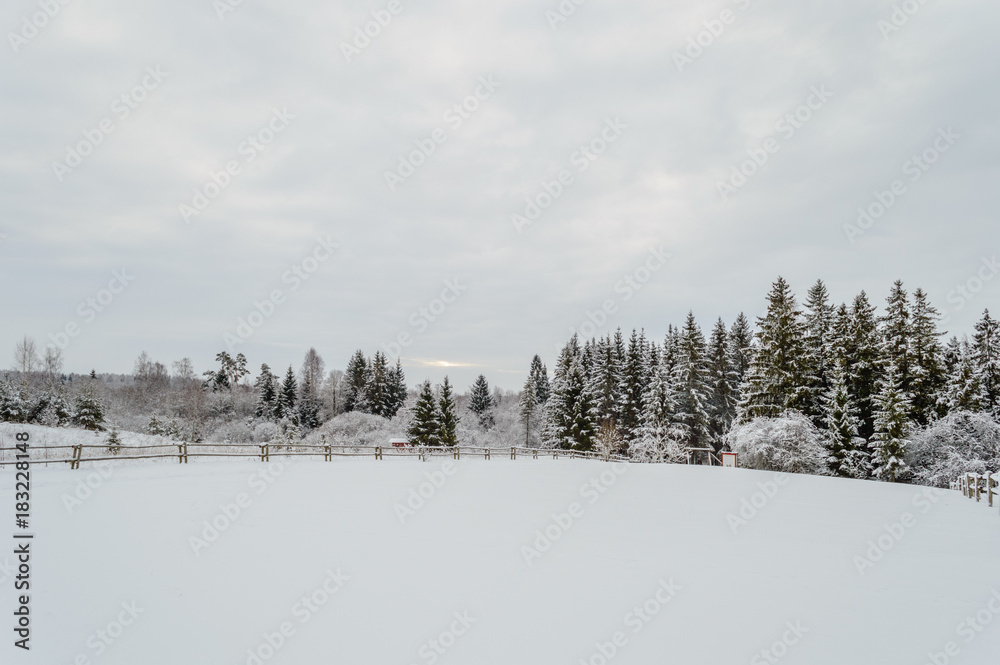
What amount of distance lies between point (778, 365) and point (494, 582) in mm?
36926

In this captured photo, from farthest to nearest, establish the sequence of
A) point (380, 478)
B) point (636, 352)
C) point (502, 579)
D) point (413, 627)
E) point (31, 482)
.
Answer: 1. point (636, 352)
2. point (380, 478)
3. point (31, 482)
4. point (502, 579)
5. point (413, 627)

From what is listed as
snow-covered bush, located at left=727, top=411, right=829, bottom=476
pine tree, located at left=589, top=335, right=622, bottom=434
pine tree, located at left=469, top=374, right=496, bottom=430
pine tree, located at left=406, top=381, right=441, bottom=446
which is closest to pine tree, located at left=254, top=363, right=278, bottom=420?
pine tree, located at left=469, top=374, right=496, bottom=430

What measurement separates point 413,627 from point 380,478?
13.7 m

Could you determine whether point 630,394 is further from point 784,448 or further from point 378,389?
point 378,389

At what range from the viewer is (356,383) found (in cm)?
8350

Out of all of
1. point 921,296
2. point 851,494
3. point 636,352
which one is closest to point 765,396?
point 921,296

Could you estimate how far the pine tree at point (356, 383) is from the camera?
79.2m

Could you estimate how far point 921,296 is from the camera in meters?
35.7

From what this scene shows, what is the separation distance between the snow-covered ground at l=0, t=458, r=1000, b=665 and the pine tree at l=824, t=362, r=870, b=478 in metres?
22.5

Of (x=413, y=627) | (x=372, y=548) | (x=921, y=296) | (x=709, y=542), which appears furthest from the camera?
(x=921, y=296)

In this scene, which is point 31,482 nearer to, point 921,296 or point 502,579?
point 502,579

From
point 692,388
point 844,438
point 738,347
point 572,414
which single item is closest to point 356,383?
point 572,414

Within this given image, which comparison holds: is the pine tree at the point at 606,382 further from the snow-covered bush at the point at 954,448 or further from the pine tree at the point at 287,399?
the pine tree at the point at 287,399

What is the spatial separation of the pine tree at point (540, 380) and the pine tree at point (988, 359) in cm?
5068
